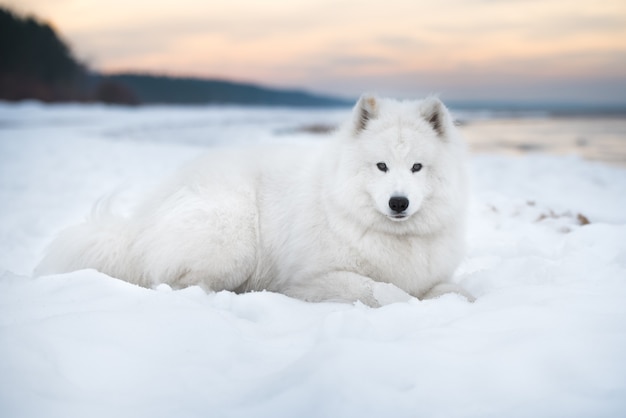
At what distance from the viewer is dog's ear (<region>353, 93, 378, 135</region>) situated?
3430 mm

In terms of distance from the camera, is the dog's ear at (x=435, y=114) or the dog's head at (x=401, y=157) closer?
the dog's head at (x=401, y=157)

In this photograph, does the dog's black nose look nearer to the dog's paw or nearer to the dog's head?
the dog's head

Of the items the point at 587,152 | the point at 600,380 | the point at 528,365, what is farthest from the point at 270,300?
the point at 587,152

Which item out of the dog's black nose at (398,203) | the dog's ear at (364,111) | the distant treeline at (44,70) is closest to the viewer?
the dog's black nose at (398,203)

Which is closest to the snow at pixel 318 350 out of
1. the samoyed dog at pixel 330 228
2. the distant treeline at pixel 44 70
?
the samoyed dog at pixel 330 228

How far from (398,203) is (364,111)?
2.63 ft

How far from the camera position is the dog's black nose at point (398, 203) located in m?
3.06

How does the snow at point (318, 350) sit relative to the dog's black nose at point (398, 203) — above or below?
below

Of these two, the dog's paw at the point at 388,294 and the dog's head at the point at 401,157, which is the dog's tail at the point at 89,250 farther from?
the dog's paw at the point at 388,294

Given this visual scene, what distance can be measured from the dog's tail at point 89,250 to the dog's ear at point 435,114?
243 cm

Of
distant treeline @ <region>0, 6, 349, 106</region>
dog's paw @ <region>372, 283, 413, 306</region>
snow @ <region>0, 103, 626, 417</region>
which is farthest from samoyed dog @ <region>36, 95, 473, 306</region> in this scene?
distant treeline @ <region>0, 6, 349, 106</region>

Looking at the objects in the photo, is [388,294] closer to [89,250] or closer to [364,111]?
[364,111]

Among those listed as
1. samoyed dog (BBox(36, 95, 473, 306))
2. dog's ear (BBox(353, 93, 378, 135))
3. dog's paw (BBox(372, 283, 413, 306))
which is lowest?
dog's paw (BBox(372, 283, 413, 306))

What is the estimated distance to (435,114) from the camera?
3.43m
